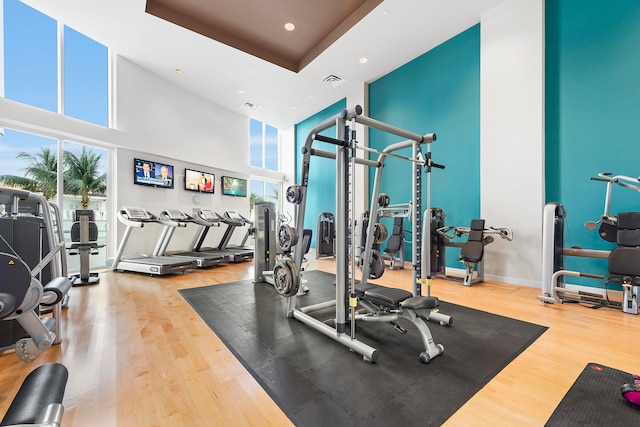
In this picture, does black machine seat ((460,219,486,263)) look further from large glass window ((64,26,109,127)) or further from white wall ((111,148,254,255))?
large glass window ((64,26,109,127))

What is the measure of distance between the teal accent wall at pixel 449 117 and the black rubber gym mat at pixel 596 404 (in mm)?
3739

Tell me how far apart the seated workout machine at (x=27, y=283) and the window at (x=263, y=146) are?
7.56m

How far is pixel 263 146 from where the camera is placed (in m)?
10.3

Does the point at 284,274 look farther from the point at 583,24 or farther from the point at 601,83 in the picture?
the point at 583,24

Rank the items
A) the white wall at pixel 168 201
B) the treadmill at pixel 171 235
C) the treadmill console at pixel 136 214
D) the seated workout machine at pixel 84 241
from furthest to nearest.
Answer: the white wall at pixel 168 201, the treadmill at pixel 171 235, the treadmill console at pixel 136 214, the seated workout machine at pixel 84 241

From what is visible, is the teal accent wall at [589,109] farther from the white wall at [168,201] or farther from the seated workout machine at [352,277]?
the white wall at [168,201]

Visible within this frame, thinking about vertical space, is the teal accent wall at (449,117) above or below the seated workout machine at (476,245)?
above

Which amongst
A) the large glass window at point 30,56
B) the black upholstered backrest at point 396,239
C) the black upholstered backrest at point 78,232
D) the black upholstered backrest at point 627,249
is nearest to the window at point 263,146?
the large glass window at point 30,56

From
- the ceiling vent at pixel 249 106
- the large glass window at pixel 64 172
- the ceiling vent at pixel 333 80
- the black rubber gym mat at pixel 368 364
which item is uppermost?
the ceiling vent at pixel 333 80

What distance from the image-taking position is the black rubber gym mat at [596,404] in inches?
57.4

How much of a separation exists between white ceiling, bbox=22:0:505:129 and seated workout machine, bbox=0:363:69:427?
552cm

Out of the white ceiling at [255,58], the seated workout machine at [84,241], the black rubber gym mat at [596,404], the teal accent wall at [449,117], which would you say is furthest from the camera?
the teal accent wall at [449,117]

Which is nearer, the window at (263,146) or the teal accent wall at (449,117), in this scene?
the teal accent wall at (449,117)

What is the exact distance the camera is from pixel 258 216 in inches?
202
